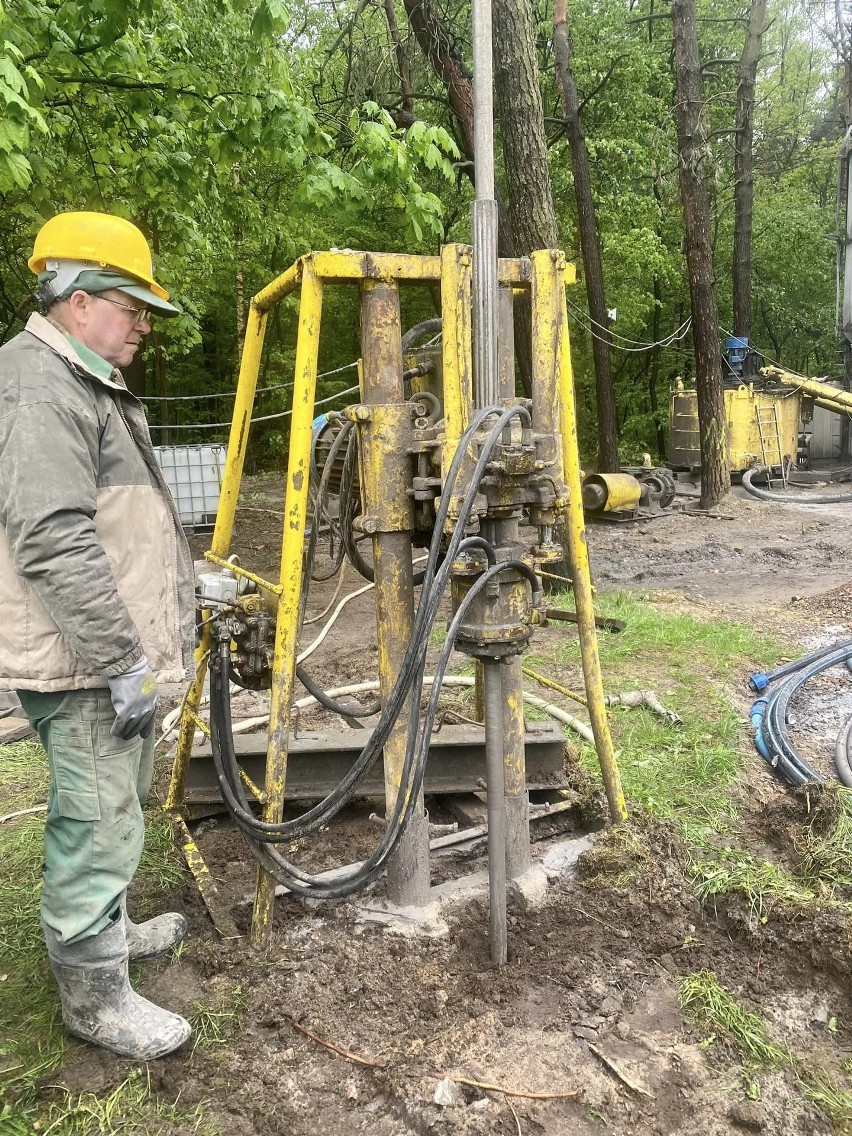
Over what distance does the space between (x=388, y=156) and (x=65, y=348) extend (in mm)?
3919

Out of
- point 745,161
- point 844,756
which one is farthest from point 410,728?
point 745,161

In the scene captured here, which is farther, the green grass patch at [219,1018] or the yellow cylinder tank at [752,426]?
the yellow cylinder tank at [752,426]

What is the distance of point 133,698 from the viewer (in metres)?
2.10

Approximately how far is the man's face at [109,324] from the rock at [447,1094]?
2036mm

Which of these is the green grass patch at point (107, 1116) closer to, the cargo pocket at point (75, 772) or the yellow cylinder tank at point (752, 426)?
the cargo pocket at point (75, 772)

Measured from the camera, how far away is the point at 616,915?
9.12 feet

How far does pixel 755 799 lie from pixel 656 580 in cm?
490

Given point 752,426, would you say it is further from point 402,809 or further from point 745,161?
point 402,809

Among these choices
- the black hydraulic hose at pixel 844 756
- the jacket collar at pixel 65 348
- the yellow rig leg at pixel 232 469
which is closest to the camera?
the jacket collar at pixel 65 348

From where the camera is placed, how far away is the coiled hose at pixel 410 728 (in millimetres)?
2303

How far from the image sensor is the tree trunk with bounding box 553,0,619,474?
43.2 feet

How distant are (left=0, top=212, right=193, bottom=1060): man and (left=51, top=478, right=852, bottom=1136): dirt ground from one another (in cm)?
27

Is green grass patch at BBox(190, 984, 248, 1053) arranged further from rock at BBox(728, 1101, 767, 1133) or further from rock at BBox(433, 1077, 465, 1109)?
rock at BBox(728, 1101, 767, 1133)

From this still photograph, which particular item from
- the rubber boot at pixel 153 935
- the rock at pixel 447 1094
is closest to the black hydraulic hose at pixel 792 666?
the rock at pixel 447 1094
